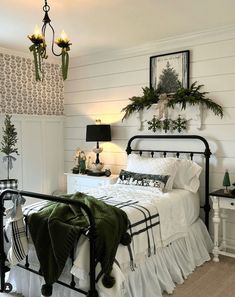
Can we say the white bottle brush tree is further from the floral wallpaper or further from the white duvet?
the white duvet

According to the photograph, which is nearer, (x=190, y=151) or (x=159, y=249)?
(x=159, y=249)

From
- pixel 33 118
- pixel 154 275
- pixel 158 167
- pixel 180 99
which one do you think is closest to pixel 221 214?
pixel 158 167

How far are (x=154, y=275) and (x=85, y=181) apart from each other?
209 cm

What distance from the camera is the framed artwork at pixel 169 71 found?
13.1ft

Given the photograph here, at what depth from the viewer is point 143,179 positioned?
3.60 m

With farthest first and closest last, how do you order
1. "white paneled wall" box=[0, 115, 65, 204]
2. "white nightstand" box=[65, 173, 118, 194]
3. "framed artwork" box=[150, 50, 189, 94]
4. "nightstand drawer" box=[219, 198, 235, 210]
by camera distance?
1. "white paneled wall" box=[0, 115, 65, 204]
2. "white nightstand" box=[65, 173, 118, 194]
3. "framed artwork" box=[150, 50, 189, 94]
4. "nightstand drawer" box=[219, 198, 235, 210]

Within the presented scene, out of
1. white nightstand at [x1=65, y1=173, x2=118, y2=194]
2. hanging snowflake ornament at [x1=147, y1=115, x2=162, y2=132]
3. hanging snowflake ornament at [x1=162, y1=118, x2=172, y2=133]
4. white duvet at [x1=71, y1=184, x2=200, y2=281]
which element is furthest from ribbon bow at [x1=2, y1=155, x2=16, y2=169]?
hanging snowflake ornament at [x1=162, y1=118, x2=172, y2=133]

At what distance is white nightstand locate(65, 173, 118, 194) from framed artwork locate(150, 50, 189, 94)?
54.0 inches

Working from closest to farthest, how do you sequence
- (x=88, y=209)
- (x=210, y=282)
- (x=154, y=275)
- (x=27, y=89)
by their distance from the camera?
1. (x=88, y=209)
2. (x=154, y=275)
3. (x=210, y=282)
4. (x=27, y=89)

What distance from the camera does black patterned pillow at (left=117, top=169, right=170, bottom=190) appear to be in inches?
137

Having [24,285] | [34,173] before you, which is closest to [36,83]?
[34,173]

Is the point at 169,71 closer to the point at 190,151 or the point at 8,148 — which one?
the point at 190,151

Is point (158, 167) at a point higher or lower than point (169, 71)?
lower

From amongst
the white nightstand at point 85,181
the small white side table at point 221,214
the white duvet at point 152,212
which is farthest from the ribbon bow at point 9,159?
the small white side table at point 221,214
